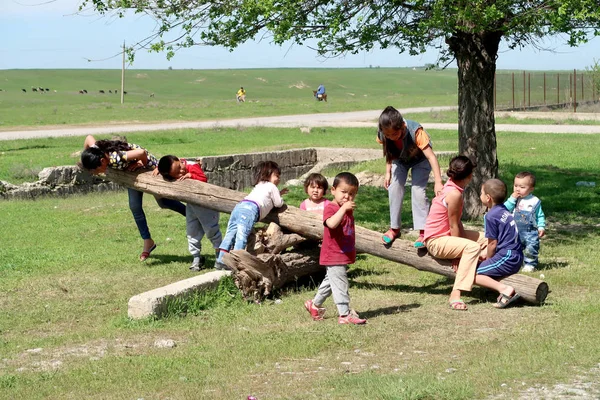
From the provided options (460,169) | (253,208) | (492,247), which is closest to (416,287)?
(492,247)

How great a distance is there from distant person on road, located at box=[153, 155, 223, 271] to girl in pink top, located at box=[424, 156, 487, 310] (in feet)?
8.50

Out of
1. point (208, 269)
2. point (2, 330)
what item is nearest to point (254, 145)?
point (208, 269)

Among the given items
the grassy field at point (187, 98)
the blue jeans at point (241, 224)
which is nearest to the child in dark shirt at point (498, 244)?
the blue jeans at point (241, 224)

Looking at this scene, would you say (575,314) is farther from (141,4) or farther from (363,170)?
(363,170)

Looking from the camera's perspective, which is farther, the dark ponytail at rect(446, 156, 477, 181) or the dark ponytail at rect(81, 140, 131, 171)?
the dark ponytail at rect(81, 140, 131, 171)

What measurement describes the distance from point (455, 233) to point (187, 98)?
6509 centimetres

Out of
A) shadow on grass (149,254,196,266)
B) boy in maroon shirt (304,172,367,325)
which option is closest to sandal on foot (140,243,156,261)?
shadow on grass (149,254,196,266)

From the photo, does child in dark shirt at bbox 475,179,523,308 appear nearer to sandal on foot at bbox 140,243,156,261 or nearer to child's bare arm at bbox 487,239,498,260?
child's bare arm at bbox 487,239,498,260

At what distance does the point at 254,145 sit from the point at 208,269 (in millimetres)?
15090

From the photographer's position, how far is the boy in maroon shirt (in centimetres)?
741

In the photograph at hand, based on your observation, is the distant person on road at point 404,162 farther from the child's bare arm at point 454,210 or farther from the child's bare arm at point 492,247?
the child's bare arm at point 492,247

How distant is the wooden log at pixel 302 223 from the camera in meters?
7.78

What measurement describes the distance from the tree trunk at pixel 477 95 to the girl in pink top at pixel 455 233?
3884 mm

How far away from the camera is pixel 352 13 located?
11.3m
